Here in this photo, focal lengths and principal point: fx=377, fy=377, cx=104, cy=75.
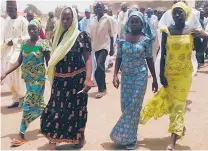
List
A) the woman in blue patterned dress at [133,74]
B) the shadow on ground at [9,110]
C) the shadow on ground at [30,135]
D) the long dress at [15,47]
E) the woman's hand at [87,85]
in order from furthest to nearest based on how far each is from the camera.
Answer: the long dress at [15,47] → the shadow on ground at [9,110] → the shadow on ground at [30,135] → the woman in blue patterned dress at [133,74] → the woman's hand at [87,85]

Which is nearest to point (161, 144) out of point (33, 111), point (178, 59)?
point (178, 59)

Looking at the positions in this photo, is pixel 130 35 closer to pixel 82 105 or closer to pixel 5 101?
pixel 82 105

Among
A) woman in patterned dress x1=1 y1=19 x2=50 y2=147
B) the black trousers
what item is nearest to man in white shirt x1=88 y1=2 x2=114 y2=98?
the black trousers

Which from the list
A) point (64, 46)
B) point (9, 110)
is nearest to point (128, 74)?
point (64, 46)

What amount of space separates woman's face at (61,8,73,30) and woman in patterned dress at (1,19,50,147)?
31.2 inches

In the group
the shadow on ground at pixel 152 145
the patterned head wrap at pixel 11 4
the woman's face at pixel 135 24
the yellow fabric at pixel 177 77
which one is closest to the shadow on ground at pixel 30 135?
the shadow on ground at pixel 152 145

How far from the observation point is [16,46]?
7.64m

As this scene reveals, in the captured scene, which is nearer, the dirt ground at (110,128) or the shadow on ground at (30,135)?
the dirt ground at (110,128)

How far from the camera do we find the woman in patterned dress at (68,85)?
4.89 m

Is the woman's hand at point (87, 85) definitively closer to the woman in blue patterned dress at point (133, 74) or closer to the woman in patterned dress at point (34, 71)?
the woman in blue patterned dress at point (133, 74)

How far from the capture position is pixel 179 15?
16.1ft

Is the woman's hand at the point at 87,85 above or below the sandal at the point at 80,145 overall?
above

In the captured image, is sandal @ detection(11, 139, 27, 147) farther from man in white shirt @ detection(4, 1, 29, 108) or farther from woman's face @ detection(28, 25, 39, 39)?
man in white shirt @ detection(4, 1, 29, 108)

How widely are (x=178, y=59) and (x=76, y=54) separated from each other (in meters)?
1.34
